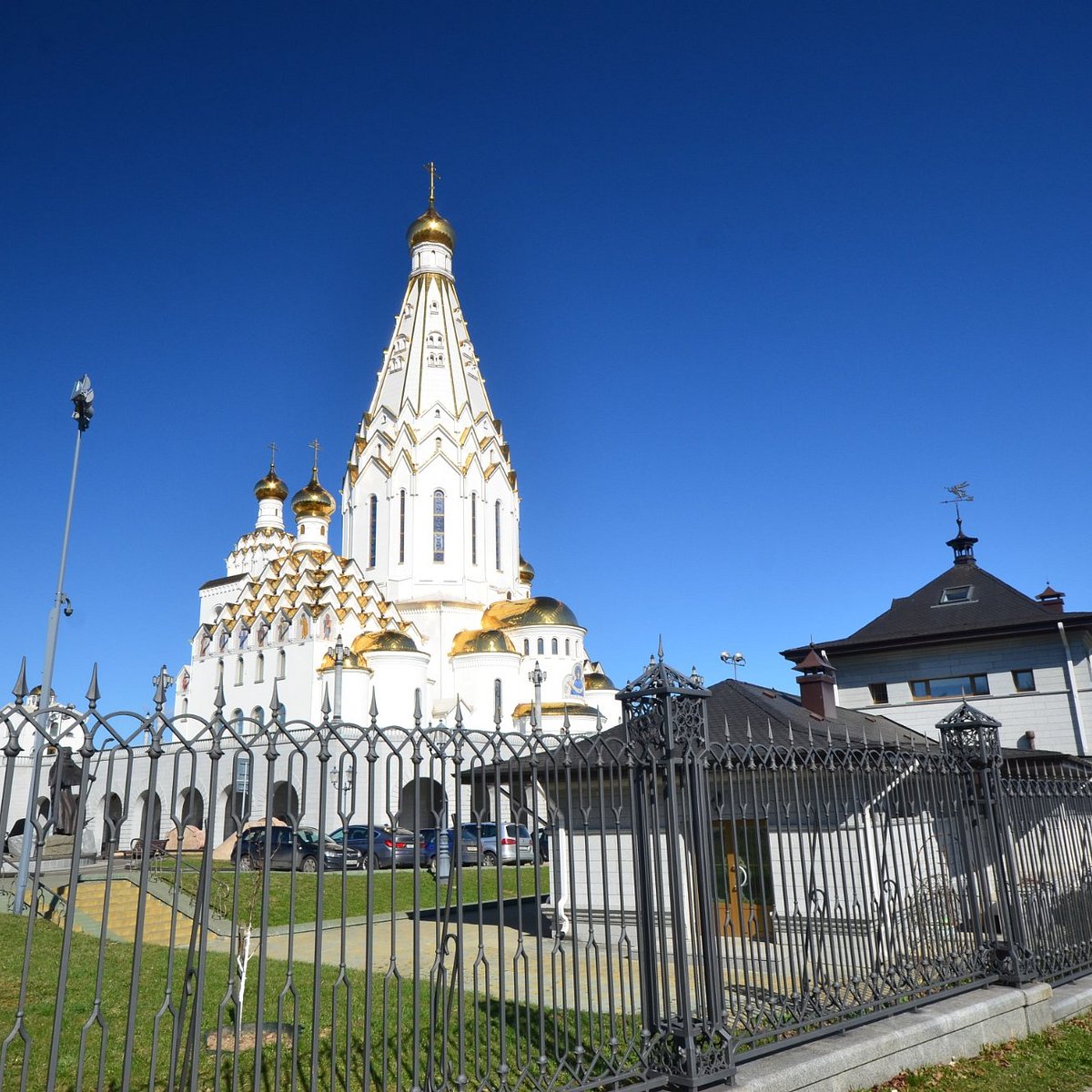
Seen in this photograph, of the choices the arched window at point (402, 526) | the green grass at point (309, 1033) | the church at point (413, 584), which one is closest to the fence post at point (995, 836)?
the green grass at point (309, 1033)

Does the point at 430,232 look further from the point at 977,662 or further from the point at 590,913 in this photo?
the point at 590,913

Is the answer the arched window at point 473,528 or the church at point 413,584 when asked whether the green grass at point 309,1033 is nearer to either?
the church at point 413,584

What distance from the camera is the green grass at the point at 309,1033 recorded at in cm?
488

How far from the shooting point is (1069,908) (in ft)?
32.8

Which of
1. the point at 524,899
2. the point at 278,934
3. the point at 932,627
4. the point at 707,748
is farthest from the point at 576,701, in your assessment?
the point at 707,748

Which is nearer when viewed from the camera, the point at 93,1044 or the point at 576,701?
the point at 93,1044

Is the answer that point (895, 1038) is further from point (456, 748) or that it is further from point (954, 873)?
point (456, 748)

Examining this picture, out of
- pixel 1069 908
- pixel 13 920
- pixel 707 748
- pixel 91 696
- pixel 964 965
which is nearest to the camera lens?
pixel 91 696

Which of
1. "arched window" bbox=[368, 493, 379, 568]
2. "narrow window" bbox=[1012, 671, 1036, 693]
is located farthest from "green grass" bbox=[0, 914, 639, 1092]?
Answer: "arched window" bbox=[368, 493, 379, 568]

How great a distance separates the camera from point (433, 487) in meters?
53.3

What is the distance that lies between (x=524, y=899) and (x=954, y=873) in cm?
1351

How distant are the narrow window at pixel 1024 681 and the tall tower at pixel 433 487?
30288 mm

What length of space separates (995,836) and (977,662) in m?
18.7

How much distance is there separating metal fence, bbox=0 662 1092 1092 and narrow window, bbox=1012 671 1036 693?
15.7 m
